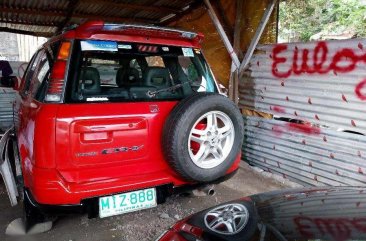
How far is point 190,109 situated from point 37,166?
4.23 feet

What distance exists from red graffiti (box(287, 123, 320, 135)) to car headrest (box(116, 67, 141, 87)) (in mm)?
2270

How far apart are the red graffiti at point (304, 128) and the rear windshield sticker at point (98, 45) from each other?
276cm

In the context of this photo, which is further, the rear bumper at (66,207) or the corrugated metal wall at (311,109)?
the corrugated metal wall at (311,109)

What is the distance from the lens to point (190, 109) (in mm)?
2768

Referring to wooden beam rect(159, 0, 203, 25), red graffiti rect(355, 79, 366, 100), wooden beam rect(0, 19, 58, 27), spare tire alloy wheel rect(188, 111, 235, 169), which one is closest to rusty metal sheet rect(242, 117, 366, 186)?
red graffiti rect(355, 79, 366, 100)

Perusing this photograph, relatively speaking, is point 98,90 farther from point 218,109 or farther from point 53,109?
point 218,109

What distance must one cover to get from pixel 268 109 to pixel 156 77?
2.28 meters

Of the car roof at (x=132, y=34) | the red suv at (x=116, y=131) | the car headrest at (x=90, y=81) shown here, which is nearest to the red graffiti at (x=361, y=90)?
the red suv at (x=116, y=131)

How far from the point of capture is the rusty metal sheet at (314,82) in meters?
3.73

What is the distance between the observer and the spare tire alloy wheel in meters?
2.97

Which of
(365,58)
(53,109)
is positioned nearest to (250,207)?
(53,109)

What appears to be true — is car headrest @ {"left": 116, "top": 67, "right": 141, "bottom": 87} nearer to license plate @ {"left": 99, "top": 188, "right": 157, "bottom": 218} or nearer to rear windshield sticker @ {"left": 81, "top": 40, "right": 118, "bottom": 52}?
rear windshield sticker @ {"left": 81, "top": 40, "right": 118, "bottom": 52}

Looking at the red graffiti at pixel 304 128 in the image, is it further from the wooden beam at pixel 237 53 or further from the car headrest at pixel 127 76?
the car headrest at pixel 127 76

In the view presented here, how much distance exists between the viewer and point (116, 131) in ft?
8.80
